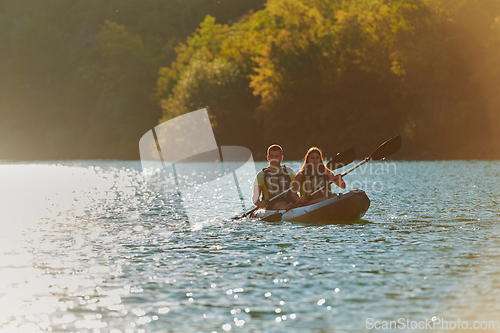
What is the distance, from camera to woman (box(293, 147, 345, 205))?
1480cm

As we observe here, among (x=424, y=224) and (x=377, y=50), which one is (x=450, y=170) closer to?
(x=377, y=50)

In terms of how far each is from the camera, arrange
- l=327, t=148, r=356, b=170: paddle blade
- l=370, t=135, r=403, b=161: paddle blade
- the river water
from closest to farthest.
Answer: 1. the river water
2. l=327, t=148, r=356, b=170: paddle blade
3. l=370, t=135, r=403, b=161: paddle blade

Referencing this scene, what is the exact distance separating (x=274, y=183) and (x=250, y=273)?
6062mm

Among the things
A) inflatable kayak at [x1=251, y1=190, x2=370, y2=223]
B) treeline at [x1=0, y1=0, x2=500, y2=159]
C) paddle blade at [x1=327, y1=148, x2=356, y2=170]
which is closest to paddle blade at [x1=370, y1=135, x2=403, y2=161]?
paddle blade at [x1=327, y1=148, x2=356, y2=170]

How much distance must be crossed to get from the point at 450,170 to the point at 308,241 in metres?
25.5

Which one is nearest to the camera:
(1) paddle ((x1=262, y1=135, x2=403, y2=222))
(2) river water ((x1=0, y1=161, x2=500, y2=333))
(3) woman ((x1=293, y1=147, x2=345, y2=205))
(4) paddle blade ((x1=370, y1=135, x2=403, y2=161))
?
(2) river water ((x1=0, y1=161, x2=500, y2=333))

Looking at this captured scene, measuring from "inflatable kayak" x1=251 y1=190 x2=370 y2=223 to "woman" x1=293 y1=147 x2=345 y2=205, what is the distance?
23 centimetres

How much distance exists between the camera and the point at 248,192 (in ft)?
91.5

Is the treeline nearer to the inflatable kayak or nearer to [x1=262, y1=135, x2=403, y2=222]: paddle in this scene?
[x1=262, y1=135, x2=403, y2=222]: paddle

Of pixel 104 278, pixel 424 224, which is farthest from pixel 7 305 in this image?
pixel 424 224

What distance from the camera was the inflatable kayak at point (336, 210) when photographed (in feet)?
50.2

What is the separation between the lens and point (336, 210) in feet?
50.3

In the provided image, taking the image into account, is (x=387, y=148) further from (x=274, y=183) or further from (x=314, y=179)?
(x=274, y=183)

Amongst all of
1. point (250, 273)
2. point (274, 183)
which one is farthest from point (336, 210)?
point (250, 273)
